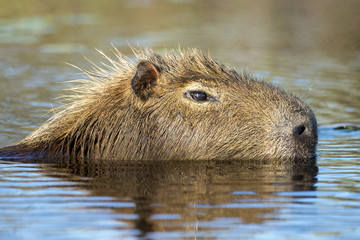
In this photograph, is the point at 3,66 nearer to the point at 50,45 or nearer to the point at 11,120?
the point at 50,45

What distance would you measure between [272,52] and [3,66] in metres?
6.62

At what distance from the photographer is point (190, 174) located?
24.5 ft

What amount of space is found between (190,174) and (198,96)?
1.02m

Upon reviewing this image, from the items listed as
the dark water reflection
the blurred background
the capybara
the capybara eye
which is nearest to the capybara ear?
the capybara

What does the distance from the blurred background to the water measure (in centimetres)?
5

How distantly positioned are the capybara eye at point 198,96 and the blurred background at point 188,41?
52.8 inches

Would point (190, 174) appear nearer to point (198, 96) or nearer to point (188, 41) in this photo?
point (198, 96)

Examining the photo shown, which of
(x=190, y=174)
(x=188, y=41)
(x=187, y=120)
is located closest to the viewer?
(x=190, y=174)

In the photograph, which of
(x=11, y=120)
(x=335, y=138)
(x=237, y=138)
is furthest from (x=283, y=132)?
(x=11, y=120)

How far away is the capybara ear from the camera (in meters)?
7.99

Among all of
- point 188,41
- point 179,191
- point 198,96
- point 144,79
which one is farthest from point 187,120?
point 188,41

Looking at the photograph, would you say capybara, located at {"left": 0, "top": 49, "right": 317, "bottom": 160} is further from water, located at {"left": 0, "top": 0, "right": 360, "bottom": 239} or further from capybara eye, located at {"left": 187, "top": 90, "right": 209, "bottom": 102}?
water, located at {"left": 0, "top": 0, "right": 360, "bottom": 239}

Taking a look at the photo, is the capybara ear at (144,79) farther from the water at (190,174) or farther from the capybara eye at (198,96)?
the water at (190,174)

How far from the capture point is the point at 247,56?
682 inches
